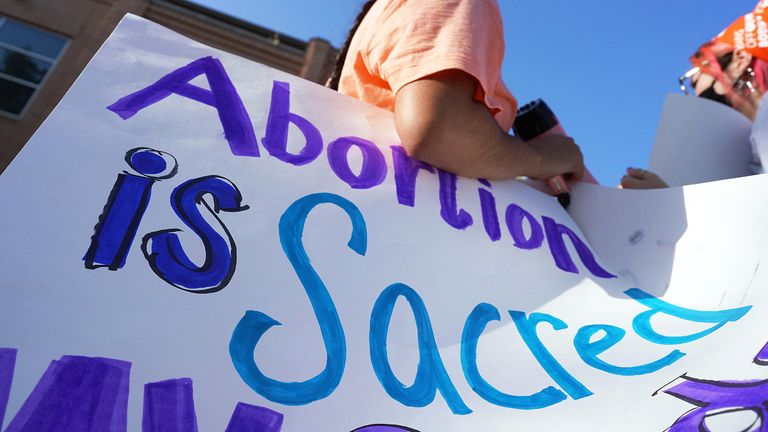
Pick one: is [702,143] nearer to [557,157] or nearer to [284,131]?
[557,157]

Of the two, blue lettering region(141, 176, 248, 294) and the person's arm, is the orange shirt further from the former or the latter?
blue lettering region(141, 176, 248, 294)

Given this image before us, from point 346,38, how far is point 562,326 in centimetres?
59

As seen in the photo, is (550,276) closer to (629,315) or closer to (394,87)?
(629,315)

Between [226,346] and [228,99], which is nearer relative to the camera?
[226,346]

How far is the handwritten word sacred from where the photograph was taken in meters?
0.41

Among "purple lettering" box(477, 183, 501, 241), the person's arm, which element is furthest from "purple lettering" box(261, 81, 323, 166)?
"purple lettering" box(477, 183, 501, 241)

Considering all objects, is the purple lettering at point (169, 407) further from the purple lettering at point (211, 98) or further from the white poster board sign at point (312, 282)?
the purple lettering at point (211, 98)

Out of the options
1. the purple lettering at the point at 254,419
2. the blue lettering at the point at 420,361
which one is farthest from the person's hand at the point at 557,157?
the purple lettering at the point at 254,419

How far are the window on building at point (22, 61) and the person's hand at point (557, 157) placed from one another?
6647mm

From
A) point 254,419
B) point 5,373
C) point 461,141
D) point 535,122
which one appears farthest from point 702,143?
point 5,373

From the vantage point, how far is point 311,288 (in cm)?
46

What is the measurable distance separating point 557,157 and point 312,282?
0.47m

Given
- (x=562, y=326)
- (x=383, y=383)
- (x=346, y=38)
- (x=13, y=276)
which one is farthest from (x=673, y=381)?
(x=346, y=38)

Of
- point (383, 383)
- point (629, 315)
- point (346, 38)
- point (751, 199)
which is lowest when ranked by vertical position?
point (383, 383)
